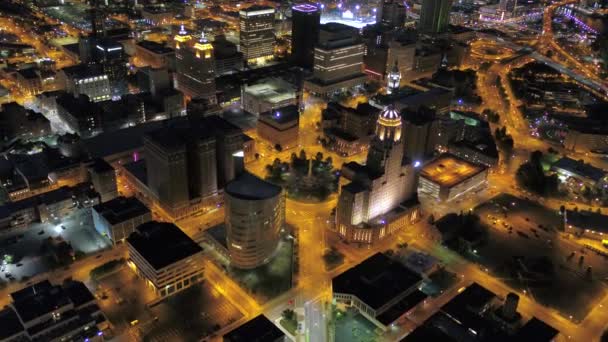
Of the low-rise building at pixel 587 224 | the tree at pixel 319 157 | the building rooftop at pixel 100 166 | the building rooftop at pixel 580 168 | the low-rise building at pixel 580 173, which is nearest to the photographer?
the low-rise building at pixel 587 224

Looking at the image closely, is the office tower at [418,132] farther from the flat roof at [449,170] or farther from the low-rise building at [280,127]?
the low-rise building at [280,127]

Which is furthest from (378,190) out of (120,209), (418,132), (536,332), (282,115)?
(120,209)

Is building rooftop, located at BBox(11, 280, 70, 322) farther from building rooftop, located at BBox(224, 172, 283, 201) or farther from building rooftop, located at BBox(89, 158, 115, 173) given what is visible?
building rooftop, located at BBox(89, 158, 115, 173)

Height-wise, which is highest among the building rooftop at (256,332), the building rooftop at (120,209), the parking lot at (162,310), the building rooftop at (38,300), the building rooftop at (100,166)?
the building rooftop at (100,166)

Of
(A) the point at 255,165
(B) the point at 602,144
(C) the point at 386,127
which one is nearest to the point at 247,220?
(C) the point at 386,127

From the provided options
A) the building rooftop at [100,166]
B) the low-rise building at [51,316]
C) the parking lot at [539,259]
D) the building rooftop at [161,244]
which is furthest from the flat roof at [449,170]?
the low-rise building at [51,316]

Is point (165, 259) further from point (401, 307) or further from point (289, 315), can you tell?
point (401, 307)

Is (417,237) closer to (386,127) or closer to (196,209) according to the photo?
(386,127)
